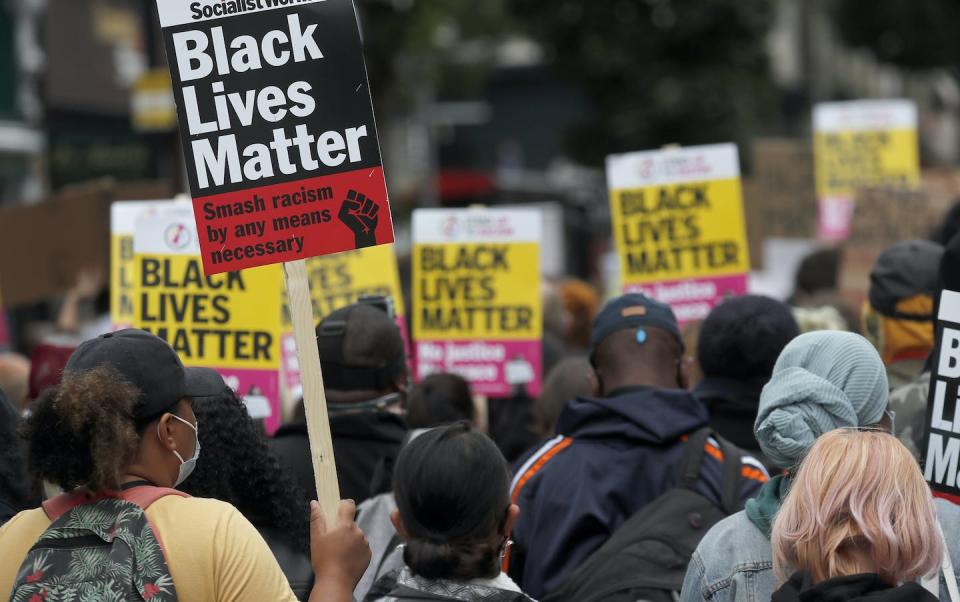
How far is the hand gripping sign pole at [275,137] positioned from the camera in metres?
3.78

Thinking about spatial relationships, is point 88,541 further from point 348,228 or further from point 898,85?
point 898,85

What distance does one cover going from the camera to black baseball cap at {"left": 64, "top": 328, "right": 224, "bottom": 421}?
3.08 meters

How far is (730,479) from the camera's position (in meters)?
4.03

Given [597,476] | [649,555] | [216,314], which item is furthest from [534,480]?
[216,314]

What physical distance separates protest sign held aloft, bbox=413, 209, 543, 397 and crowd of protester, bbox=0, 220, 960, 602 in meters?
2.37

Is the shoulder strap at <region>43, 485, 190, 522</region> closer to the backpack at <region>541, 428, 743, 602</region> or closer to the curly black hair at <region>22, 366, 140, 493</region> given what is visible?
the curly black hair at <region>22, 366, 140, 493</region>

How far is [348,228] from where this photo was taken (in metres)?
3.80

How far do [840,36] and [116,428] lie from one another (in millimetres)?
31067

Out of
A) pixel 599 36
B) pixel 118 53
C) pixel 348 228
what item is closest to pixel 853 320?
pixel 348 228

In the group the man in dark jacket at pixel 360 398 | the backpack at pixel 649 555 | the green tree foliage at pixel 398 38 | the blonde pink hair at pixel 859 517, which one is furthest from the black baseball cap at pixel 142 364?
the green tree foliage at pixel 398 38

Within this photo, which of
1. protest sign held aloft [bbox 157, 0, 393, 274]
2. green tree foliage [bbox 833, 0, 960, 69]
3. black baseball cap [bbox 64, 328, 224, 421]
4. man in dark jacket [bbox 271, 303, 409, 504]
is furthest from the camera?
green tree foliage [bbox 833, 0, 960, 69]

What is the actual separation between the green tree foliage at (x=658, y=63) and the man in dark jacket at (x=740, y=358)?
14.7m

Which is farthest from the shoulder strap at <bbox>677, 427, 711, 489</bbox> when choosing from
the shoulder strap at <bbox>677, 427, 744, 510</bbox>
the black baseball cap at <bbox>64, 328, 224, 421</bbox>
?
the black baseball cap at <bbox>64, 328, 224, 421</bbox>

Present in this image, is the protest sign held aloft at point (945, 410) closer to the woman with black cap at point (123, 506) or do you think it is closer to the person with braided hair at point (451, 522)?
the person with braided hair at point (451, 522)
